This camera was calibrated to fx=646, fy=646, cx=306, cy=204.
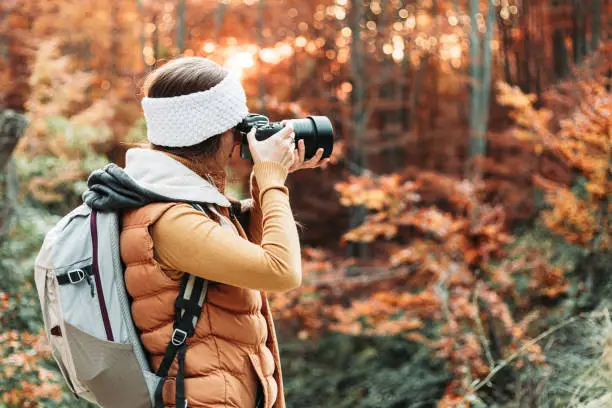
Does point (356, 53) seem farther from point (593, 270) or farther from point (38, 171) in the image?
point (593, 270)

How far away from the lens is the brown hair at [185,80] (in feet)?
4.75

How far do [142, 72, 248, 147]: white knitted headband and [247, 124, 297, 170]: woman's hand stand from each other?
7 centimetres

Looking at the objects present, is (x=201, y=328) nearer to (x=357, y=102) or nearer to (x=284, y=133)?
(x=284, y=133)

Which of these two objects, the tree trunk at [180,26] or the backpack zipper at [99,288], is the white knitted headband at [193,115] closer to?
the backpack zipper at [99,288]

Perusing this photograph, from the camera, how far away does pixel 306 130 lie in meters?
1.61

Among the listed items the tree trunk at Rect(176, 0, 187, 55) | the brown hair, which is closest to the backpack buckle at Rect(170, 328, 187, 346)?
the brown hair

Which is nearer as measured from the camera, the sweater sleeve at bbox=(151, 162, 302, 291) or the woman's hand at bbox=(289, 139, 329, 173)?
the sweater sleeve at bbox=(151, 162, 302, 291)

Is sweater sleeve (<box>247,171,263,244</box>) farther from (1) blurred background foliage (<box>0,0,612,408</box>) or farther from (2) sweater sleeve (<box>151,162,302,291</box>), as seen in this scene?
(2) sweater sleeve (<box>151,162,302,291</box>)

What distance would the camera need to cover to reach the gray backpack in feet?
4.48

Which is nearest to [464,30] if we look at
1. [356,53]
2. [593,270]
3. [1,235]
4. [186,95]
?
[356,53]

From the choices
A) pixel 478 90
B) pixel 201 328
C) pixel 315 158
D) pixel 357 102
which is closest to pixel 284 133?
pixel 315 158

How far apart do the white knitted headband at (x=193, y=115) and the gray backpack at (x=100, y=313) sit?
0.73 ft

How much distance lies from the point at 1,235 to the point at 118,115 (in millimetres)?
5736

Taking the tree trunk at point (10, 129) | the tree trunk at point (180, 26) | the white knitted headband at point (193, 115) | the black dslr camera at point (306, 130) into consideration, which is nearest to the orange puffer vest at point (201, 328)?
the white knitted headband at point (193, 115)
